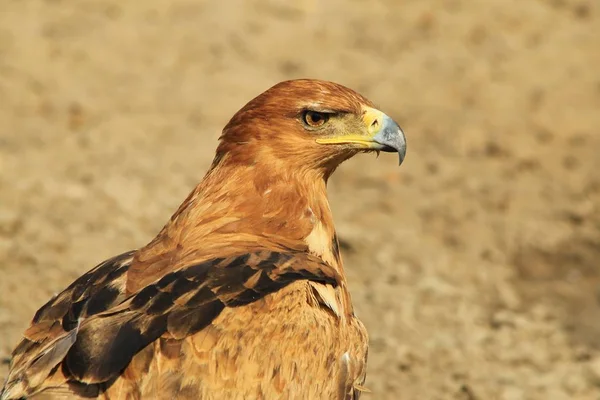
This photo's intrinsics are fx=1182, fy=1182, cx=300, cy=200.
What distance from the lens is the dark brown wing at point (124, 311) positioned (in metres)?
5.24

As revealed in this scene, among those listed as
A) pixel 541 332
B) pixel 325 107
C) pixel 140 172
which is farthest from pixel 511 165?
pixel 325 107

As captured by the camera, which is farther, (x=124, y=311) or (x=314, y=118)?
(x=314, y=118)

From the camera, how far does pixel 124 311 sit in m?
5.50

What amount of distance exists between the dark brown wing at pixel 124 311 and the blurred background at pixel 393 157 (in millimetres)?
1463

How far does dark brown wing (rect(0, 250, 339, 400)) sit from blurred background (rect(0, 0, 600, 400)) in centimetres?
146

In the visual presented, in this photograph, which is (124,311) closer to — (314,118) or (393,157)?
(314,118)

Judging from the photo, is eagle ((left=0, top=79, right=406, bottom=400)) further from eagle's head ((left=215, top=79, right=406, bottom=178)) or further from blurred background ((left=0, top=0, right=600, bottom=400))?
blurred background ((left=0, top=0, right=600, bottom=400))

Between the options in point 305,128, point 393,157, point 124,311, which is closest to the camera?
point 124,311

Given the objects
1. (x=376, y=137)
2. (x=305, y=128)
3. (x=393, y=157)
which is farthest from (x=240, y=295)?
(x=393, y=157)

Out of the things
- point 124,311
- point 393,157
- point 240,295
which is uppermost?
point 240,295

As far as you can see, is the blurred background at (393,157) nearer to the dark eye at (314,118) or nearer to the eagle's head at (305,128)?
the eagle's head at (305,128)

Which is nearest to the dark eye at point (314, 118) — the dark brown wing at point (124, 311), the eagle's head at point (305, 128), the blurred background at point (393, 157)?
the eagle's head at point (305, 128)

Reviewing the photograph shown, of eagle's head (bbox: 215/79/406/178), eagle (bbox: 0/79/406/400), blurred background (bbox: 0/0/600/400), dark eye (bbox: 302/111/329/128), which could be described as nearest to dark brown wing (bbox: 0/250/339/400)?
eagle (bbox: 0/79/406/400)

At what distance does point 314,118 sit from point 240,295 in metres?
1.42
